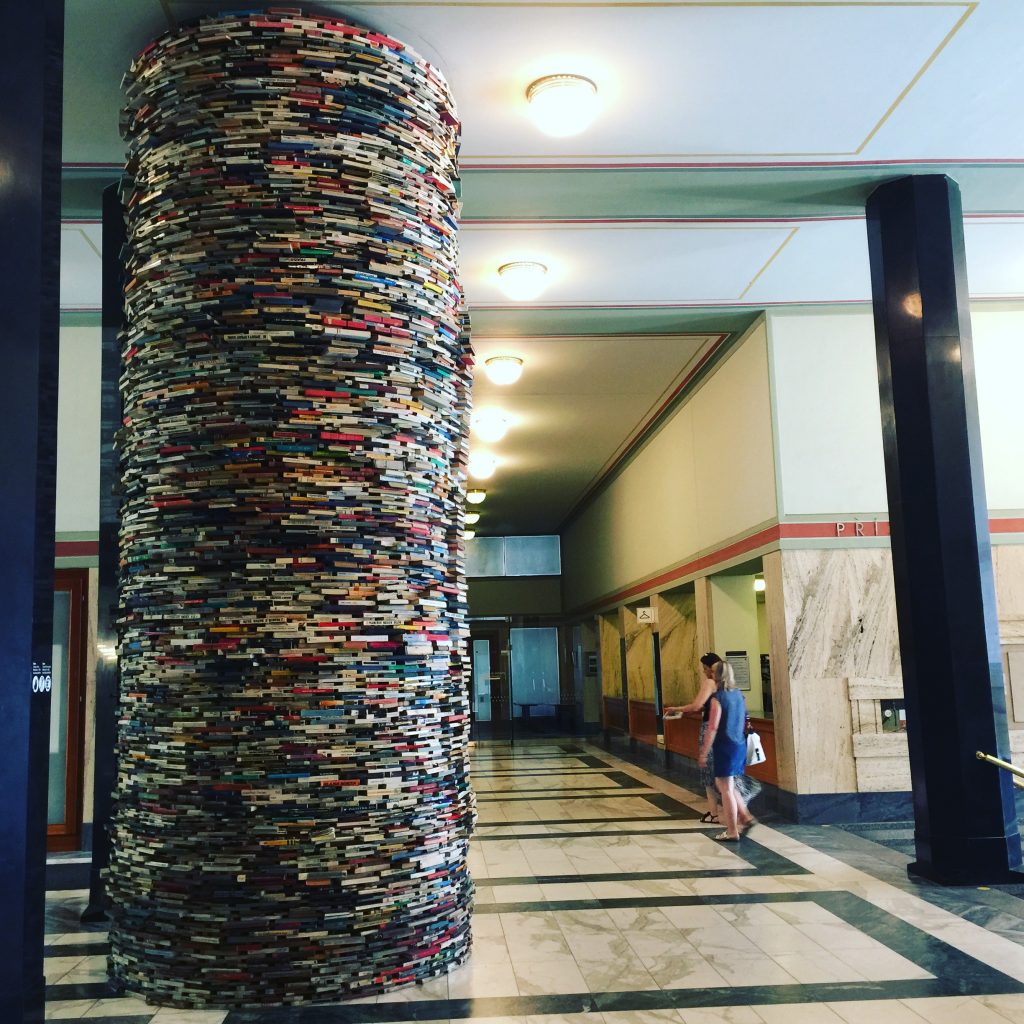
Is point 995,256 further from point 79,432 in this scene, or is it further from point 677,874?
point 79,432

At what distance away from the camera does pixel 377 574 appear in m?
4.32

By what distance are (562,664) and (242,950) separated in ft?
62.9

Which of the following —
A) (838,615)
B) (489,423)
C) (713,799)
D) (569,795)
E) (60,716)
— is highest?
(489,423)

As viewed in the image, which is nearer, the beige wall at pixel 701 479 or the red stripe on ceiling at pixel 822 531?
the red stripe on ceiling at pixel 822 531

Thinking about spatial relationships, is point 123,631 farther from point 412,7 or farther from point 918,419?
point 918,419

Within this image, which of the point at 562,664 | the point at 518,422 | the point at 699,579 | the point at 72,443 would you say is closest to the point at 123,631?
the point at 72,443

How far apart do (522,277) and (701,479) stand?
384cm

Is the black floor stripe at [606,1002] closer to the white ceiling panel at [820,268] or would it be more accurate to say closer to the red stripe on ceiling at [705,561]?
the red stripe on ceiling at [705,561]

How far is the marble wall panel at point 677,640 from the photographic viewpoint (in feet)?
41.3

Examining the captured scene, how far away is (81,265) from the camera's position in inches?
303

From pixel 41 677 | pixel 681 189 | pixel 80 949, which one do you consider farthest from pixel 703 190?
pixel 80 949

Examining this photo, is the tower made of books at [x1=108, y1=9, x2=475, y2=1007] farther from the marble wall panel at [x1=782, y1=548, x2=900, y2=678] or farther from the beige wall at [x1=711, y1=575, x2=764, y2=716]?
the beige wall at [x1=711, y1=575, x2=764, y2=716]

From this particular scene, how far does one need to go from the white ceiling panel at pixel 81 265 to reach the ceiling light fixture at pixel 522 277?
2936 millimetres

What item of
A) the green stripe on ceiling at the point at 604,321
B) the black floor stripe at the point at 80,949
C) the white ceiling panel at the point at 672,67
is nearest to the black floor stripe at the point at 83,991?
the black floor stripe at the point at 80,949
